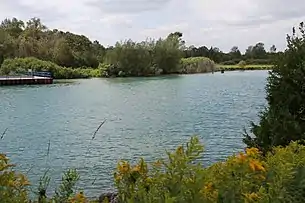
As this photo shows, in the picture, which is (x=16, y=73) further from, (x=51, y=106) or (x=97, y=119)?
(x=97, y=119)

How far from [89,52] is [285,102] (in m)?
91.9

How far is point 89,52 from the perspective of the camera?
9831 cm

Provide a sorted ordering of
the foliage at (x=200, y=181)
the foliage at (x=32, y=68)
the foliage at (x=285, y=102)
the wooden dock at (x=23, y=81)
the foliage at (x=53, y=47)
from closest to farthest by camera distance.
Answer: the foliage at (x=200, y=181) → the foliage at (x=285, y=102) → the wooden dock at (x=23, y=81) → the foliage at (x=32, y=68) → the foliage at (x=53, y=47)

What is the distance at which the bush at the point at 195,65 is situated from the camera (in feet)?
329

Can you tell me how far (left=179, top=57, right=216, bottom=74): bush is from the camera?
100 metres

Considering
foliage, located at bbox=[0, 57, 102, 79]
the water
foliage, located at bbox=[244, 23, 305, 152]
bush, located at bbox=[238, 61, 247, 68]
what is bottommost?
bush, located at bbox=[238, 61, 247, 68]

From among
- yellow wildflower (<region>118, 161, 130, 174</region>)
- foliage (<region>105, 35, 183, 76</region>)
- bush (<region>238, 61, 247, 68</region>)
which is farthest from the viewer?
bush (<region>238, 61, 247, 68</region>)

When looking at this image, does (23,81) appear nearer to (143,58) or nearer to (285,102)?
(143,58)

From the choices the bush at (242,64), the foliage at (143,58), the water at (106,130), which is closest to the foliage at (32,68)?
the foliage at (143,58)

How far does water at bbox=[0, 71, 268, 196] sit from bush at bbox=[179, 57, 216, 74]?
185 feet

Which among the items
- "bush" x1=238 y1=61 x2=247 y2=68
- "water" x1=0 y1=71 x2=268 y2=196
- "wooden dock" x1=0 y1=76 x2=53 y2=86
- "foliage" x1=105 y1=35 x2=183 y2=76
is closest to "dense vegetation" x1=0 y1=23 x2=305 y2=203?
"water" x1=0 y1=71 x2=268 y2=196

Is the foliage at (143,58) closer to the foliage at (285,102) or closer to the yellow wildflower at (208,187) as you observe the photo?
the foliage at (285,102)

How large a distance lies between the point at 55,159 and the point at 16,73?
6495 centimetres

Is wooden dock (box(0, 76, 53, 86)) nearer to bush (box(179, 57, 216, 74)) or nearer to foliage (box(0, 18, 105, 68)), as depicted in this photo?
foliage (box(0, 18, 105, 68))
